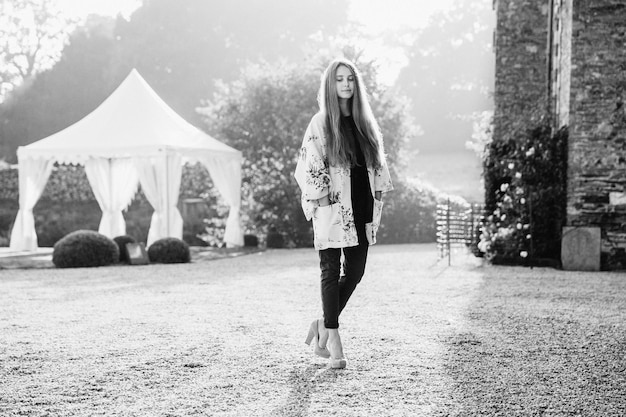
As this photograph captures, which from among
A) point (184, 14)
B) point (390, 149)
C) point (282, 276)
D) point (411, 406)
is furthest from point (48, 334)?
point (184, 14)

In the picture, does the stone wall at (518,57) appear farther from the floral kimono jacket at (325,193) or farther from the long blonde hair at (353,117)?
the floral kimono jacket at (325,193)

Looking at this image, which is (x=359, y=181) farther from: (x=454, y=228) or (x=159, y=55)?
(x=159, y=55)

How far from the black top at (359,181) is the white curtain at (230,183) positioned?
38.3ft

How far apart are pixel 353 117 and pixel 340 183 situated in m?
0.39

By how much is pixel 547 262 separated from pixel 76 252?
22.3ft

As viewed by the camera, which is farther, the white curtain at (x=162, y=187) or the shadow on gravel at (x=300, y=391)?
the white curtain at (x=162, y=187)

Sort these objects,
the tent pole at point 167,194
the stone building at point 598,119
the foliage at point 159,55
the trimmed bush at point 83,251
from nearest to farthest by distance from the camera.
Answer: the stone building at point 598,119 → the trimmed bush at point 83,251 → the tent pole at point 167,194 → the foliage at point 159,55

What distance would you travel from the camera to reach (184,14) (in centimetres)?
3681

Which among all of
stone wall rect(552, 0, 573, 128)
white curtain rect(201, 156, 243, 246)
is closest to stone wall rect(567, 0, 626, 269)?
stone wall rect(552, 0, 573, 128)

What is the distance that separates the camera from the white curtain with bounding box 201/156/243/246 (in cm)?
1634

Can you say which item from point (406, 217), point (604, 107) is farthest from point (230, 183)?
point (604, 107)

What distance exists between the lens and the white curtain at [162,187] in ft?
48.2

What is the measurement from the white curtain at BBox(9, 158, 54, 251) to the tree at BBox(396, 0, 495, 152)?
27.8 m

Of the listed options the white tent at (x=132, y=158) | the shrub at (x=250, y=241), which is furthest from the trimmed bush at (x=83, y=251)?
the shrub at (x=250, y=241)
